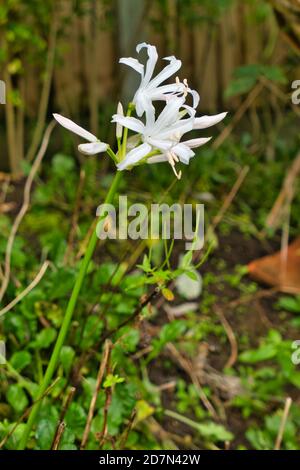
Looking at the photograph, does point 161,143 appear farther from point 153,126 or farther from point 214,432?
point 214,432

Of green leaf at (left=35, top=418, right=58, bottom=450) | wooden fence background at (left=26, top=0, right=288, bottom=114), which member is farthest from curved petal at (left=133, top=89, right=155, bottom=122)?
wooden fence background at (left=26, top=0, right=288, bottom=114)

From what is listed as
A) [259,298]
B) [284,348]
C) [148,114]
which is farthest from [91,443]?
[259,298]

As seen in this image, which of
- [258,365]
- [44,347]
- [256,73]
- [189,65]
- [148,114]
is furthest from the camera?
[189,65]

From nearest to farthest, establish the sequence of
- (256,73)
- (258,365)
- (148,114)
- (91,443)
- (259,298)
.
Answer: (148,114) → (91,443) → (258,365) → (259,298) → (256,73)

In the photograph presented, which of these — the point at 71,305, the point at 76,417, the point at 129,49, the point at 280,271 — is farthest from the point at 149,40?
the point at 71,305

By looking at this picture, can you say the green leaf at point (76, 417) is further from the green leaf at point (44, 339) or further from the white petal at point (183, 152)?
the white petal at point (183, 152)

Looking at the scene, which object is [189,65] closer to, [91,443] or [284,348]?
[284,348]
